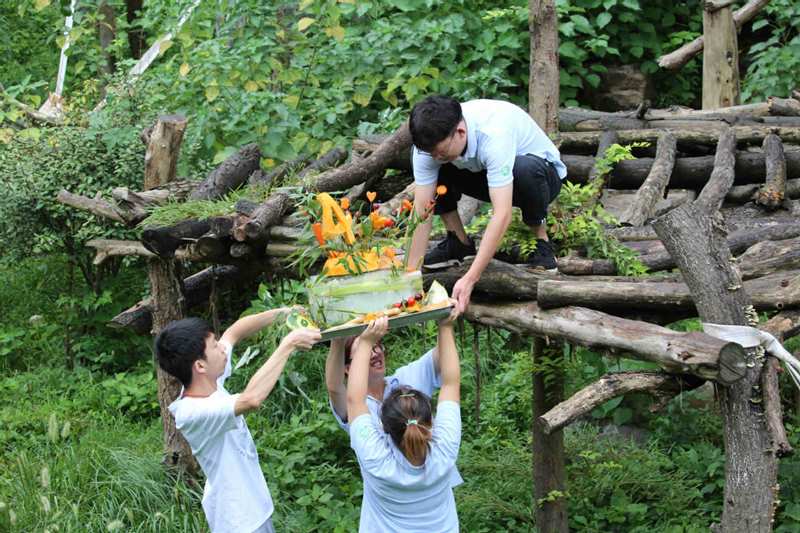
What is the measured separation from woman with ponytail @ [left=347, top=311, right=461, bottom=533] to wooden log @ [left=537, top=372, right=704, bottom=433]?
1.29 ft

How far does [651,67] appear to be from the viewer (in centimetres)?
1215

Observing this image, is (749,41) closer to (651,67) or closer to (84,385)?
(651,67)

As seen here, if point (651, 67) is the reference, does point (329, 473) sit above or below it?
below

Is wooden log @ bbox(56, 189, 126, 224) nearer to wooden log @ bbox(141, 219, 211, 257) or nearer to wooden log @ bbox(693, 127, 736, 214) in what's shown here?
wooden log @ bbox(141, 219, 211, 257)

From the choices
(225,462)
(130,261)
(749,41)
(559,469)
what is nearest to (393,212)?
(559,469)

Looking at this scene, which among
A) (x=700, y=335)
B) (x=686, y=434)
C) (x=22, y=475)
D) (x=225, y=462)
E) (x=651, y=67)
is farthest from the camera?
(x=651, y=67)

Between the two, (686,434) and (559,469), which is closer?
(559,469)

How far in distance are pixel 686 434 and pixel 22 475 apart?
4.51 metres

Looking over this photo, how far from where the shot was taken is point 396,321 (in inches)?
153

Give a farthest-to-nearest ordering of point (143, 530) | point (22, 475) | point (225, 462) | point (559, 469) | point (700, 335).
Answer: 1. point (22, 475)
2. point (143, 530)
3. point (559, 469)
4. point (225, 462)
5. point (700, 335)

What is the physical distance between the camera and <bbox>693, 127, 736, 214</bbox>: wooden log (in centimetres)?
627

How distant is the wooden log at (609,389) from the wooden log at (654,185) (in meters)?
1.88

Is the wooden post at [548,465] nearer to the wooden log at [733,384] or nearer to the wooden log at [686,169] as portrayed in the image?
the wooden log at [733,384]

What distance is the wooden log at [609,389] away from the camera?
13.1 ft
